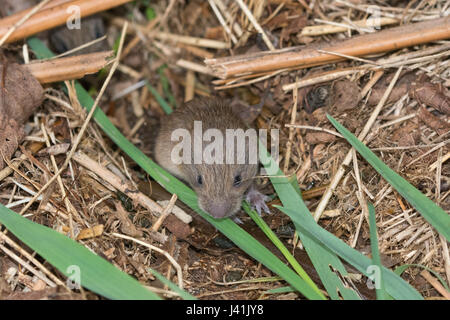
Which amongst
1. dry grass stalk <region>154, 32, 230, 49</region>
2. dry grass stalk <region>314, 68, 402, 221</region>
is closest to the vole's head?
dry grass stalk <region>314, 68, 402, 221</region>

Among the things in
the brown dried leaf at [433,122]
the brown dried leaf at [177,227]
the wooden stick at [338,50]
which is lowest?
the brown dried leaf at [177,227]

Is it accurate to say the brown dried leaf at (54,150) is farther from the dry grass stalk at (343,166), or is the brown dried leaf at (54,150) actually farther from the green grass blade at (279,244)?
the dry grass stalk at (343,166)

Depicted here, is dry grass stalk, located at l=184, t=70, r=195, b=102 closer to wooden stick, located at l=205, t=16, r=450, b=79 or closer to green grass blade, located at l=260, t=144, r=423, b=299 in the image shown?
wooden stick, located at l=205, t=16, r=450, b=79

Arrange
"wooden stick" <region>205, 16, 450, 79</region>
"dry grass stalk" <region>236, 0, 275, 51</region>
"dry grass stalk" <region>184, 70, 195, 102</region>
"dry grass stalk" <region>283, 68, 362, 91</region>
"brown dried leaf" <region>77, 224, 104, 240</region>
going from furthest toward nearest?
1. "dry grass stalk" <region>184, 70, 195, 102</region>
2. "dry grass stalk" <region>236, 0, 275, 51</region>
3. "dry grass stalk" <region>283, 68, 362, 91</region>
4. "wooden stick" <region>205, 16, 450, 79</region>
5. "brown dried leaf" <region>77, 224, 104, 240</region>

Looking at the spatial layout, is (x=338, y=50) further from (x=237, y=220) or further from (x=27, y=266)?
(x=27, y=266)

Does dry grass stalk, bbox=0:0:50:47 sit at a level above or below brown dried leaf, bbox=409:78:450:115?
above

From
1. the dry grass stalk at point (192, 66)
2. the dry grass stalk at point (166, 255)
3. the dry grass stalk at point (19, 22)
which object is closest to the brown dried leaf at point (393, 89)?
the dry grass stalk at point (192, 66)
